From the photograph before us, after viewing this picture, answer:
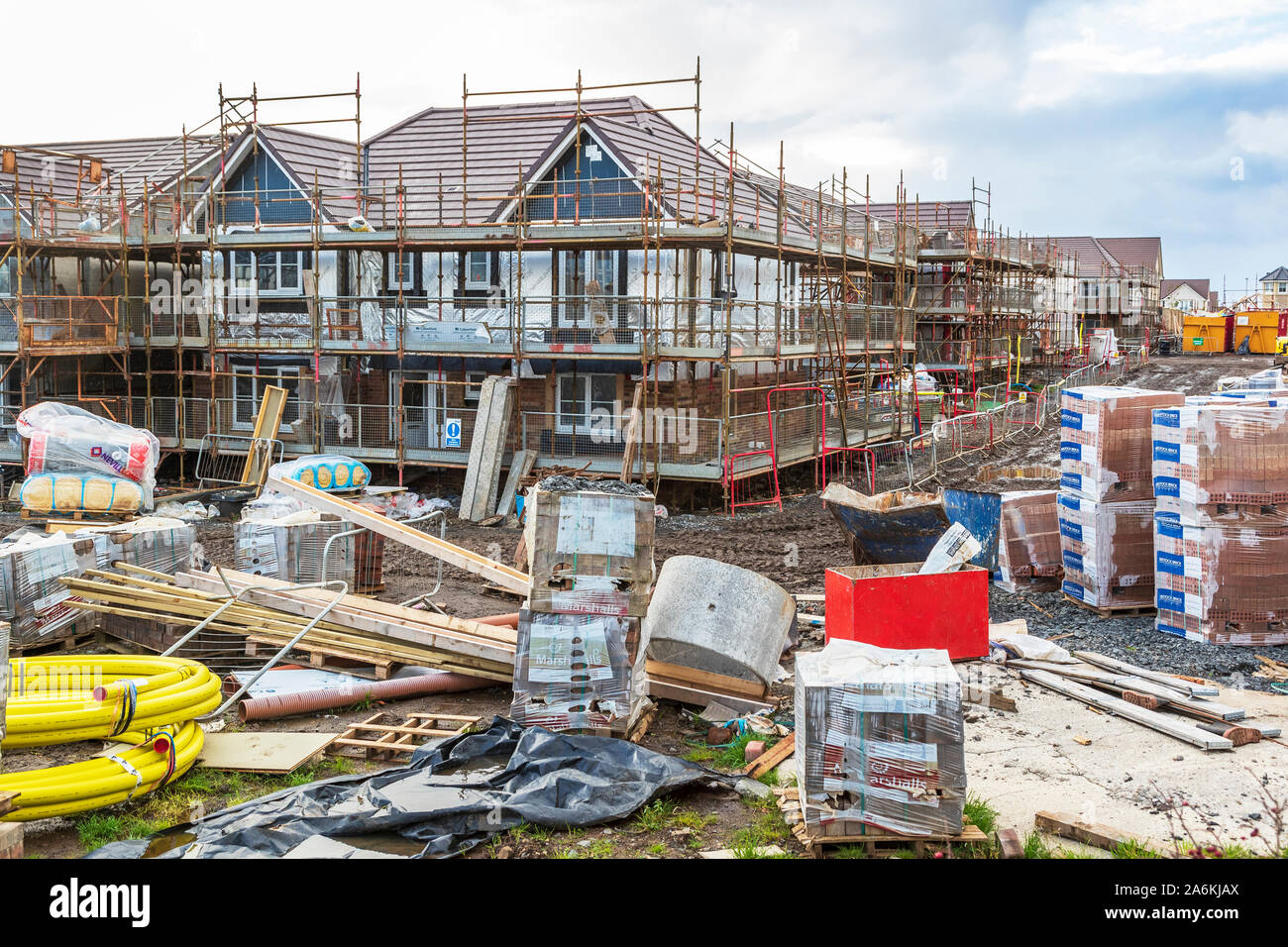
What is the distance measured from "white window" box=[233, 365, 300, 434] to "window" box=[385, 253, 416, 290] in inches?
121

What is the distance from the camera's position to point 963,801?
7.16m

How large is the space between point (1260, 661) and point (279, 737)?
9384 mm

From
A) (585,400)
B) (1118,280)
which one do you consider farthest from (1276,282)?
(585,400)

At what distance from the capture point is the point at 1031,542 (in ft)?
49.8

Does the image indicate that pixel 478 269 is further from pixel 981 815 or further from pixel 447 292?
pixel 981 815

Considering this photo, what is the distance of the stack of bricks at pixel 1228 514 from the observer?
39.1 feet

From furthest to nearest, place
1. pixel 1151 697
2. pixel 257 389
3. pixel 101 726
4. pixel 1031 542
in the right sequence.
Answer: pixel 257 389, pixel 1031 542, pixel 1151 697, pixel 101 726

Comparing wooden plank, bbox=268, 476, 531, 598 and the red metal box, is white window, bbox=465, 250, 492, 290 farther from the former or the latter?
the red metal box

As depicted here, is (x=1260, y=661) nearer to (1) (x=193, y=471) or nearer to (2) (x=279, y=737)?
(2) (x=279, y=737)

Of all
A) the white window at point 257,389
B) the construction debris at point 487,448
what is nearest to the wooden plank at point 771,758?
the construction debris at point 487,448

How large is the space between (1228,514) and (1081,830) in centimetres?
599

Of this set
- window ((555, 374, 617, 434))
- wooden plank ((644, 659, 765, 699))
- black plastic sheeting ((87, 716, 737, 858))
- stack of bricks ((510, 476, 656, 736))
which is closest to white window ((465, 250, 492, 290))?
window ((555, 374, 617, 434))
